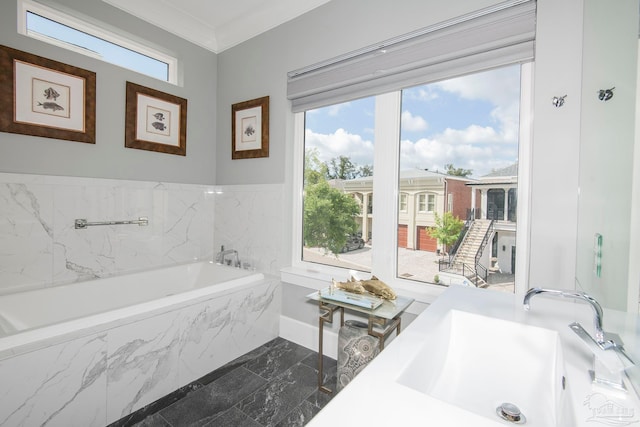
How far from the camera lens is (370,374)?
28.6 inches

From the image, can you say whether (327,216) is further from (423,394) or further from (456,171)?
(423,394)

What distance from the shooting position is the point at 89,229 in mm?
2303

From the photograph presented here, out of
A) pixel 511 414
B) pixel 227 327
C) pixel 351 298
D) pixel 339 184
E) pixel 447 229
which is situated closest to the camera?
pixel 511 414

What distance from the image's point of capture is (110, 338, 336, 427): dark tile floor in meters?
1.66

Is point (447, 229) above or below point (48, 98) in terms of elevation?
below

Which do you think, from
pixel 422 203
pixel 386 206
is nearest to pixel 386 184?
pixel 386 206

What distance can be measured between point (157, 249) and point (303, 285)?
1.34 metres

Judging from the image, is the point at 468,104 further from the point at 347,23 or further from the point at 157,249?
the point at 157,249

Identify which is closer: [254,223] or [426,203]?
[426,203]

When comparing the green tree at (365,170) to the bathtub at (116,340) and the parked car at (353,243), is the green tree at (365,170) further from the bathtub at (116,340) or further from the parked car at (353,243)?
the bathtub at (116,340)

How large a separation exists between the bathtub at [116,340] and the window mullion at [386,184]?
3.10ft

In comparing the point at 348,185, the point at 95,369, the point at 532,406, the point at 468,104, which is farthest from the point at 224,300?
the point at 468,104

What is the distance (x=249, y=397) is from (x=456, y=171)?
1.84 metres

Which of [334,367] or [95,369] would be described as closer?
[95,369]
